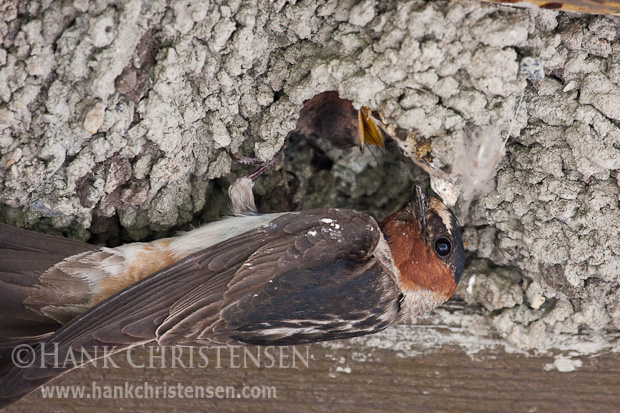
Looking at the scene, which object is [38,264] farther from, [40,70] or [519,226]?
[519,226]

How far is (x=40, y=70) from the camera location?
2234 millimetres

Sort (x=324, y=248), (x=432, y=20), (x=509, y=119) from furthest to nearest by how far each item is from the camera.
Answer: (x=324, y=248), (x=509, y=119), (x=432, y=20)

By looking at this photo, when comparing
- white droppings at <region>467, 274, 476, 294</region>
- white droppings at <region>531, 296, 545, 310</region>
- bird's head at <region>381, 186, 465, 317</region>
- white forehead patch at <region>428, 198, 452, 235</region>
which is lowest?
white droppings at <region>531, 296, 545, 310</region>

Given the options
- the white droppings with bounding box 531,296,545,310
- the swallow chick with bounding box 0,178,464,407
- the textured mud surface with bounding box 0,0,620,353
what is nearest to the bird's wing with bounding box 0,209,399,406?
the swallow chick with bounding box 0,178,464,407

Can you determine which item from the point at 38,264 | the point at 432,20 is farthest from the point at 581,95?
the point at 38,264

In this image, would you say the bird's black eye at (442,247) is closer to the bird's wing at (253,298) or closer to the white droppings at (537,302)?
the bird's wing at (253,298)

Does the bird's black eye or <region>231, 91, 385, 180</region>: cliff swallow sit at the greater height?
<region>231, 91, 385, 180</region>: cliff swallow

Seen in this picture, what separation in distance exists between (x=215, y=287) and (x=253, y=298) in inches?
5.9

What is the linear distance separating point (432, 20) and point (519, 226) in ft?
3.30

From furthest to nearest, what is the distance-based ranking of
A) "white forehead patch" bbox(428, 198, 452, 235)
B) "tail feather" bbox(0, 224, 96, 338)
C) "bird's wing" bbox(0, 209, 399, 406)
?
1. "white forehead patch" bbox(428, 198, 452, 235)
2. "tail feather" bbox(0, 224, 96, 338)
3. "bird's wing" bbox(0, 209, 399, 406)

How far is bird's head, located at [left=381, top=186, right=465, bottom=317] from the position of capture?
9.14ft

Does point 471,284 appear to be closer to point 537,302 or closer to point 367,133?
point 537,302

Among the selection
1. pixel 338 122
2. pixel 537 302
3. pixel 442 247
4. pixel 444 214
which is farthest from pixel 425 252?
pixel 338 122

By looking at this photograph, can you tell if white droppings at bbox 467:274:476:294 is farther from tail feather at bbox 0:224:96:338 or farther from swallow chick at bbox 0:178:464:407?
tail feather at bbox 0:224:96:338
